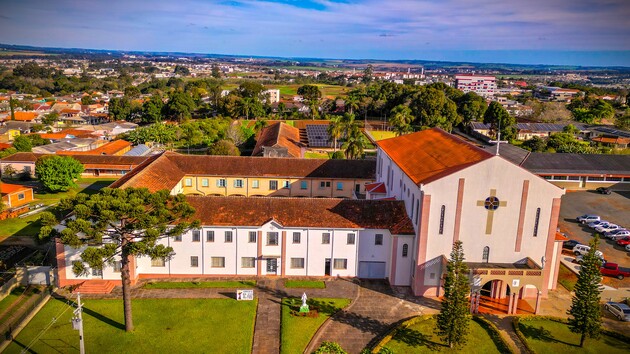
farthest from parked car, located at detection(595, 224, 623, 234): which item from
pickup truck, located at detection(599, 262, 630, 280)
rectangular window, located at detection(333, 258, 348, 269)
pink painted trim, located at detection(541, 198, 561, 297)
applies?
rectangular window, located at detection(333, 258, 348, 269)

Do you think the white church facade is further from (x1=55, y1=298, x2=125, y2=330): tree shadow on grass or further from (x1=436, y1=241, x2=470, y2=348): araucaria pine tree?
(x1=436, y1=241, x2=470, y2=348): araucaria pine tree

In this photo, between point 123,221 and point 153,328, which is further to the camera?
point 153,328

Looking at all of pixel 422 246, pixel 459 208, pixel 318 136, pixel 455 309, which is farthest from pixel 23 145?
pixel 455 309

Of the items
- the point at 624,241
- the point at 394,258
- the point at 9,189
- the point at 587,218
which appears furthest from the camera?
the point at 9,189

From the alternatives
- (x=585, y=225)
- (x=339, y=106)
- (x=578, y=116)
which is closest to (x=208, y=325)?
(x=585, y=225)

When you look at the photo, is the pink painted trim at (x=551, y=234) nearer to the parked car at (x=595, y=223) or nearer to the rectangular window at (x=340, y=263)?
the rectangular window at (x=340, y=263)

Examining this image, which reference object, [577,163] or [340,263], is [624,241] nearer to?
[577,163]

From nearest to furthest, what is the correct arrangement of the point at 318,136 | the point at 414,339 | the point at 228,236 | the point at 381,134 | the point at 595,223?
1. the point at 414,339
2. the point at 228,236
3. the point at 595,223
4. the point at 318,136
5. the point at 381,134
